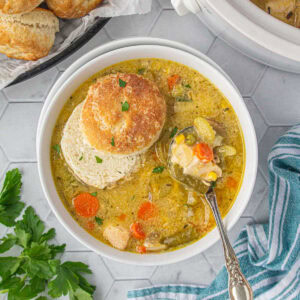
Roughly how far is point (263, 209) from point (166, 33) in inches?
37.9

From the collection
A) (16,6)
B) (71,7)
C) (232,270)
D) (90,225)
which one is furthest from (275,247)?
(16,6)

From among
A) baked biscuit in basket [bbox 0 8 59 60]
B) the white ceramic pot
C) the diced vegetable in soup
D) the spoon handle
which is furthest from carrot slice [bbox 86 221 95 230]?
the white ceramic pot

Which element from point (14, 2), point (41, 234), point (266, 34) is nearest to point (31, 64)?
point (14, 2)

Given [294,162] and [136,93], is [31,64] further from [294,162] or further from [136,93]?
[294,162]

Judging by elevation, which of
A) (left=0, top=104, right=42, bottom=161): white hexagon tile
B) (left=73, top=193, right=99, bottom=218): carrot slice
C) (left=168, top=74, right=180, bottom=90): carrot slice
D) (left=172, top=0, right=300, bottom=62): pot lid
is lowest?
(left=73, top=193, right=99, bottom=218): carrot slice

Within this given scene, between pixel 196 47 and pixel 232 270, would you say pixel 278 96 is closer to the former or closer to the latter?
pixel 196 47

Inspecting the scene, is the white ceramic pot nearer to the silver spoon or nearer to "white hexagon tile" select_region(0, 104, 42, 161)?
the silver spoon

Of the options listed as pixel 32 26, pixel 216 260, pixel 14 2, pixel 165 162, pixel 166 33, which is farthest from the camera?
pixel 216 260

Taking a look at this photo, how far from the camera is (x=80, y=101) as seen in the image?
183cm

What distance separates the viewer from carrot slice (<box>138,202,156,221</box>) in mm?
1834

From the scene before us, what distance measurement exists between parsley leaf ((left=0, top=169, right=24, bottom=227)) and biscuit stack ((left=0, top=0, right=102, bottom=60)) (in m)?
0.56

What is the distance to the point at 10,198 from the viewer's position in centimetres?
194

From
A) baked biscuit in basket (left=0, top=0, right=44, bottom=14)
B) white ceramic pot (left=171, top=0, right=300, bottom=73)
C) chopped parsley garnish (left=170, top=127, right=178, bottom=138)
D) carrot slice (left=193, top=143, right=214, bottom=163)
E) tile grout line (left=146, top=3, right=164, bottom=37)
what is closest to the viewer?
white ceramic pot (left=171, top=0, right=300, bottom=73)

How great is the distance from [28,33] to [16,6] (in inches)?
4.7
